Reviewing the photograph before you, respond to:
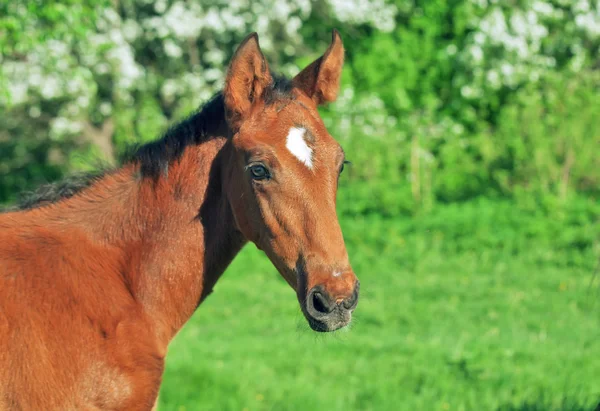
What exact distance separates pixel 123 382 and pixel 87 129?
715 inches

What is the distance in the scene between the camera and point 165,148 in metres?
3.93

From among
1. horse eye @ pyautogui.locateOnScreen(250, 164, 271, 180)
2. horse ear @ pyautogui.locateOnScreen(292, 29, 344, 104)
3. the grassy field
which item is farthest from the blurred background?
horse ear @ pyautogui.locateOnScreen(292, 29, 344, 104)

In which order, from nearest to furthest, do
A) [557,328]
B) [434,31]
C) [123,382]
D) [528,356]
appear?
[123,382] → [528,356] → [557,328] → [434,31]

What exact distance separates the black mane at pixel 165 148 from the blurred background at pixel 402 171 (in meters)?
0.27

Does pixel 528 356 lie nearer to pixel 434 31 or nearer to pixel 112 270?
pixel 112 270

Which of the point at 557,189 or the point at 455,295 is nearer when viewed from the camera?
the point at 455,295

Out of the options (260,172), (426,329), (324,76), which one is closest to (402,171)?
(426,329)

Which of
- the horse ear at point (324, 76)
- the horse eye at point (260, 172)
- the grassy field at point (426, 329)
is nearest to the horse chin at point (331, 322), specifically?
the grassy field at point (426, 329)

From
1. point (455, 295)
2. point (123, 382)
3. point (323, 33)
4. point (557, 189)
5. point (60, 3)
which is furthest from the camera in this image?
point (323, 33)

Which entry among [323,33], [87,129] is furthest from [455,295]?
[87,129]

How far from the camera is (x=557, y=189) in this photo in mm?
12883

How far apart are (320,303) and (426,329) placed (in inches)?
234

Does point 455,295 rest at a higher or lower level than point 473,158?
higher

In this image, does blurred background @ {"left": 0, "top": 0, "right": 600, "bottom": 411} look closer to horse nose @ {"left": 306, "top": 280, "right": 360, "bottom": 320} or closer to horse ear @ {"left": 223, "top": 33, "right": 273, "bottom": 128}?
horse nose @ {"left": 306, "top": 280, "right": 360, "bottom": 320}
